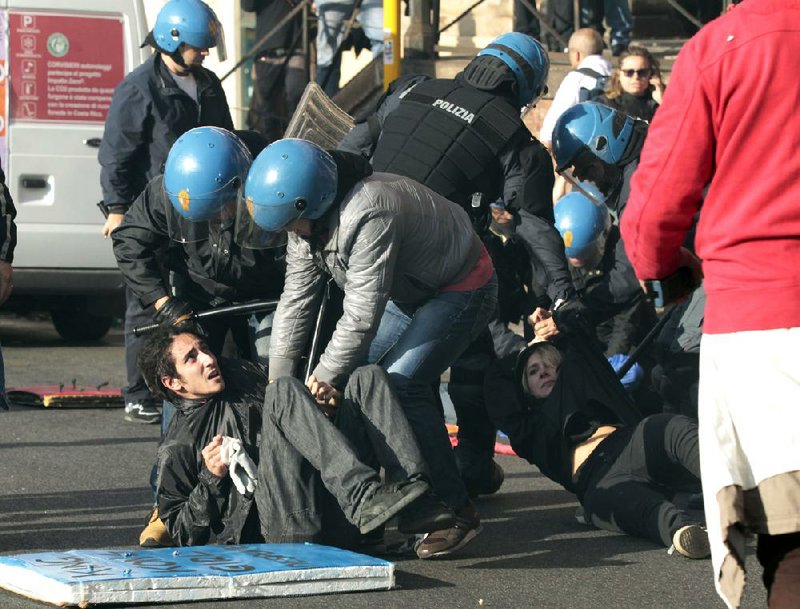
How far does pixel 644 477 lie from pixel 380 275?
132cm

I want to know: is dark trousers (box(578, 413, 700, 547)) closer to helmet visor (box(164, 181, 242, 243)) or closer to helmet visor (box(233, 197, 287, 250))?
helmet visor (box(233, 197, 287, 250))

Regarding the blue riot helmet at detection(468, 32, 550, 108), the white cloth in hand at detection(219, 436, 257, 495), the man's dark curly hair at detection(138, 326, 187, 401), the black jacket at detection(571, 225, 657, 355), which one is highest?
the blue riot helmet at detection(468, 32, 550, 108)

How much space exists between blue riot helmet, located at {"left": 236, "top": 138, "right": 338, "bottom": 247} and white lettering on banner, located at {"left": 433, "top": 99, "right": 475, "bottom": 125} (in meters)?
1.09

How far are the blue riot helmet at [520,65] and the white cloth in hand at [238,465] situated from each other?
1867 mm

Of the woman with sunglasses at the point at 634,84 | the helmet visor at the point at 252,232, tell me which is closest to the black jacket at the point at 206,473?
the helmet visor at the point at 252,232

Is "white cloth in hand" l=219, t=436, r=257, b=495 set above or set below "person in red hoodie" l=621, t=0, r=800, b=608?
below

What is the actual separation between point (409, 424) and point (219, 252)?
4.25ft

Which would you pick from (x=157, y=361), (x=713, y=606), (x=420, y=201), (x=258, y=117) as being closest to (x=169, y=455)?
(x=157, y=361)

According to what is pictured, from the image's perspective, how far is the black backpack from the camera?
994 centimetres

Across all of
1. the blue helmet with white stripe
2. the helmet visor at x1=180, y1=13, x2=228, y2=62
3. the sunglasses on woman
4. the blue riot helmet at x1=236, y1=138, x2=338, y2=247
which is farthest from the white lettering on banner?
the sunglasses on woman

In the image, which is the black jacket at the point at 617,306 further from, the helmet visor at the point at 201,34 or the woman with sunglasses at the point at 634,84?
the helmet visor at the point at 201,34

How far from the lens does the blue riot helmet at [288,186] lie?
5375 mm

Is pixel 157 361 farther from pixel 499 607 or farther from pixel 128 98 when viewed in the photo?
pixel 128 98

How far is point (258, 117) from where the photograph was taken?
44.5 ft
